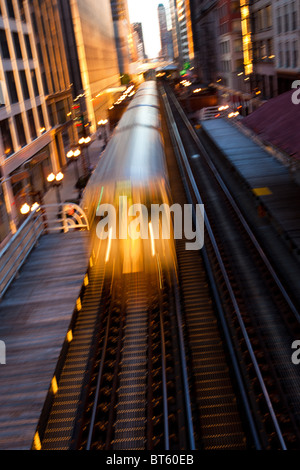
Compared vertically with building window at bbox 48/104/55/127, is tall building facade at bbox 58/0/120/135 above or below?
above

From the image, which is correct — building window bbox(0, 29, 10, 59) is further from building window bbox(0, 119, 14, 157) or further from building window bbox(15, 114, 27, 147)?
building window bbox(0, 119, 14, 157)

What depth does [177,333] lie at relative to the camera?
37.9ft

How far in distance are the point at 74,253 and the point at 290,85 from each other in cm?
2696

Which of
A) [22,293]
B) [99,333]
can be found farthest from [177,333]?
[22,293]

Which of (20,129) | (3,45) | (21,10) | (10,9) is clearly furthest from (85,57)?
(20,129)

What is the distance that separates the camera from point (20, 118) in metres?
30.1

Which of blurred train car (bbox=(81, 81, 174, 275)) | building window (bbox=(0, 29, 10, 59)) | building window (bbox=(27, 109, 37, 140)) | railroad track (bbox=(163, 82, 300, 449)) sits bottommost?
railroad track (bbox=(163, 82, 300, 449))

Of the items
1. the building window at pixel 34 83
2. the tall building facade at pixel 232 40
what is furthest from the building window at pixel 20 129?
the tall building facade at pixel 232 40

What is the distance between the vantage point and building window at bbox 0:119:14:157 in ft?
86.9

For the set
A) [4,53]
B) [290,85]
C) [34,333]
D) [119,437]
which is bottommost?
[119,437]

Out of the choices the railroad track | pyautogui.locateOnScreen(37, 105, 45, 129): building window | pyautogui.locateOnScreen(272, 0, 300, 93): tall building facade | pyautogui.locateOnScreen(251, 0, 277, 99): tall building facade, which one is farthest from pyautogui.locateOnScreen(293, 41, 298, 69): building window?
pyautogui.locateOnScreen(37, 105, 45, 129): building window

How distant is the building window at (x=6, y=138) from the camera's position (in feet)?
86.9

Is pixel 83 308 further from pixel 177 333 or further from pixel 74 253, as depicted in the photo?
pixel 177 333

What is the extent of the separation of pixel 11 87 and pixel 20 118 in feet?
6.79
